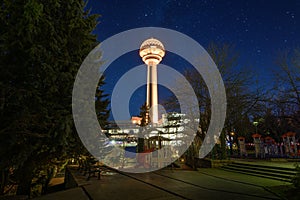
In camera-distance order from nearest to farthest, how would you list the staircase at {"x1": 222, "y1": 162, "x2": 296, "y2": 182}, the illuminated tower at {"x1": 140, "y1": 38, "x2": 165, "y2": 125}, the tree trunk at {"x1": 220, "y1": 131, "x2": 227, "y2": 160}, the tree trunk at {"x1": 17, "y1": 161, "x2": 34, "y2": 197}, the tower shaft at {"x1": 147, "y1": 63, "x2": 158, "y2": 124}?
the tree trunk at {"x1": 17, "y1": 161, "x2": 34, "y2": 197}
the staircase at {"x1": 222, "y1": 162, "x2": 296, "y2": 182}
the tree trunk at {"x1": 220, "y1": 131, "x2": 227, "y2": 160}
the illuminated tower at {"x1": 140, "y1": 38, "x2": 165, "y2": 125}
the tower shaft at {"x1": 147, "y1": 63, "x2": 158, "y2": 124}

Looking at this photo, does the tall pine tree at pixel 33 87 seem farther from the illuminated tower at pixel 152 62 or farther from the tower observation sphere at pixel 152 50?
the tower observation sphere at pixel 152 50

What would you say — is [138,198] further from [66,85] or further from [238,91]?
[238,91]

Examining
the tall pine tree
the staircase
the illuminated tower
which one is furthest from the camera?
the illuminated tower

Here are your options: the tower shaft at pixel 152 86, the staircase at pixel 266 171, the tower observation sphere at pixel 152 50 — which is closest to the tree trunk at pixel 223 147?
the staircase at pixel 266 171

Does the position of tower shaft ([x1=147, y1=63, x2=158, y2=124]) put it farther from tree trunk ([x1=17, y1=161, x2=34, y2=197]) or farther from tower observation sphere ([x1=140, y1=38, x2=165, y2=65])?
tree trunk ([x1=17, y1=161, x2=34, y2=197])

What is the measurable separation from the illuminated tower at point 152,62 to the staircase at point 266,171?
2170 cm

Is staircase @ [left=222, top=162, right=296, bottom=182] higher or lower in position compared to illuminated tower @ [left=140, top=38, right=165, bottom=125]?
lower

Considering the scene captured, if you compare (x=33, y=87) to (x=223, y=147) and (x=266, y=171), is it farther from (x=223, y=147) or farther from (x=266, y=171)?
(x=223, y=147)

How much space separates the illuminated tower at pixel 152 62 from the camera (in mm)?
35778

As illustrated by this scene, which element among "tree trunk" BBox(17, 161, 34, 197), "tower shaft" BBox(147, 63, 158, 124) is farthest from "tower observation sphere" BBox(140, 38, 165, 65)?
"tree trunk" BBox(17, 161, 34, 197)

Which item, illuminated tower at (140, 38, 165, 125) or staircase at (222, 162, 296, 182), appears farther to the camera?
illuminated tower at (140, 38, 165, 125)

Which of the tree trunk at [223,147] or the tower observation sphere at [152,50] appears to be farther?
the tower observation sphere at [152,50]

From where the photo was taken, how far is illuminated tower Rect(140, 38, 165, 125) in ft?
117

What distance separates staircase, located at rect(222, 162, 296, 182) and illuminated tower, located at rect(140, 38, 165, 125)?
21.7m
